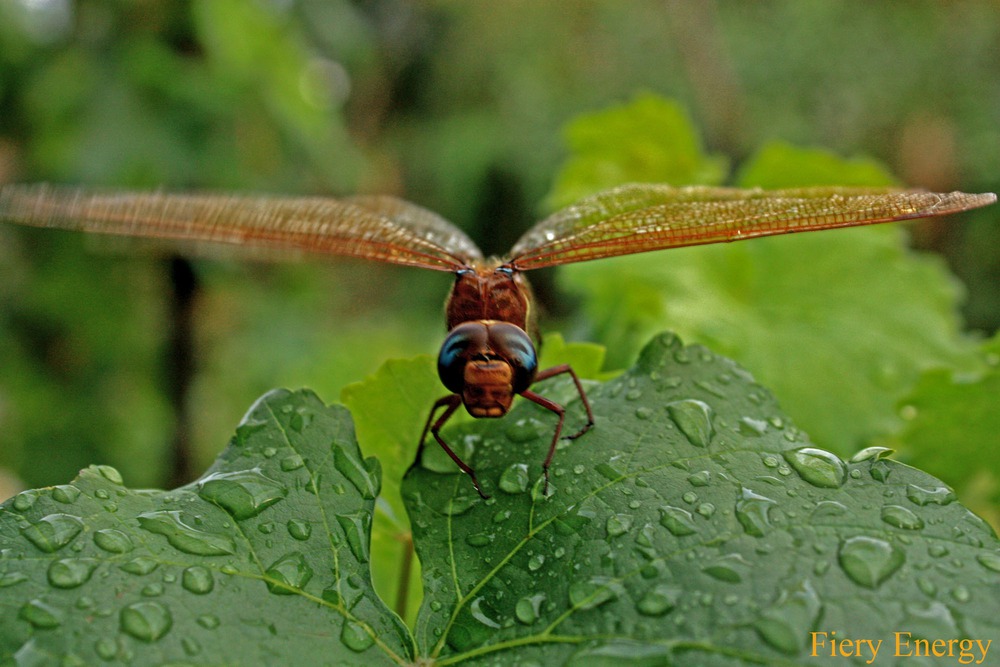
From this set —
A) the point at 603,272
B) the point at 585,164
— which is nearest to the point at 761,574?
the point at 603,272

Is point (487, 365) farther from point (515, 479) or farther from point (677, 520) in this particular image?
point (677, 520)

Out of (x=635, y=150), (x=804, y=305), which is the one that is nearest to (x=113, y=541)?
(x=804, y=305)

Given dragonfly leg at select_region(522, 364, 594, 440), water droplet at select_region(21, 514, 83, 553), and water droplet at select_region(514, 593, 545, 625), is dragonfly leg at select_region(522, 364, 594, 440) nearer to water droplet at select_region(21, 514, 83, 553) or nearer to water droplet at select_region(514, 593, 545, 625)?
water droplet at select_region(514, 593, 545, 625)

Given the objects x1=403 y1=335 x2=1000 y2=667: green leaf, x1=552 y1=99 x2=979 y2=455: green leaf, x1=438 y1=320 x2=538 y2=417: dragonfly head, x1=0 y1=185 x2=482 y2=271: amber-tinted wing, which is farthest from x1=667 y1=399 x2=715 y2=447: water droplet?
x1=0 y1=185 x2=482 y2=271: amber-tinted wing

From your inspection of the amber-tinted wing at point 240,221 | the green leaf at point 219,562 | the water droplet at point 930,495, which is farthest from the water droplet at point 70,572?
the water droplet at point 930,495

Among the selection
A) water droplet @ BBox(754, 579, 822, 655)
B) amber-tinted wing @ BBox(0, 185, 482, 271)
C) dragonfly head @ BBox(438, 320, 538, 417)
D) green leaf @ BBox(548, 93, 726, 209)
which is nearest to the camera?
water droplet @ BBox(754, 579, 822, 655)

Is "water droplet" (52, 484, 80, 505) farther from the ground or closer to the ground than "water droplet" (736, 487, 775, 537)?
closer to the ground
